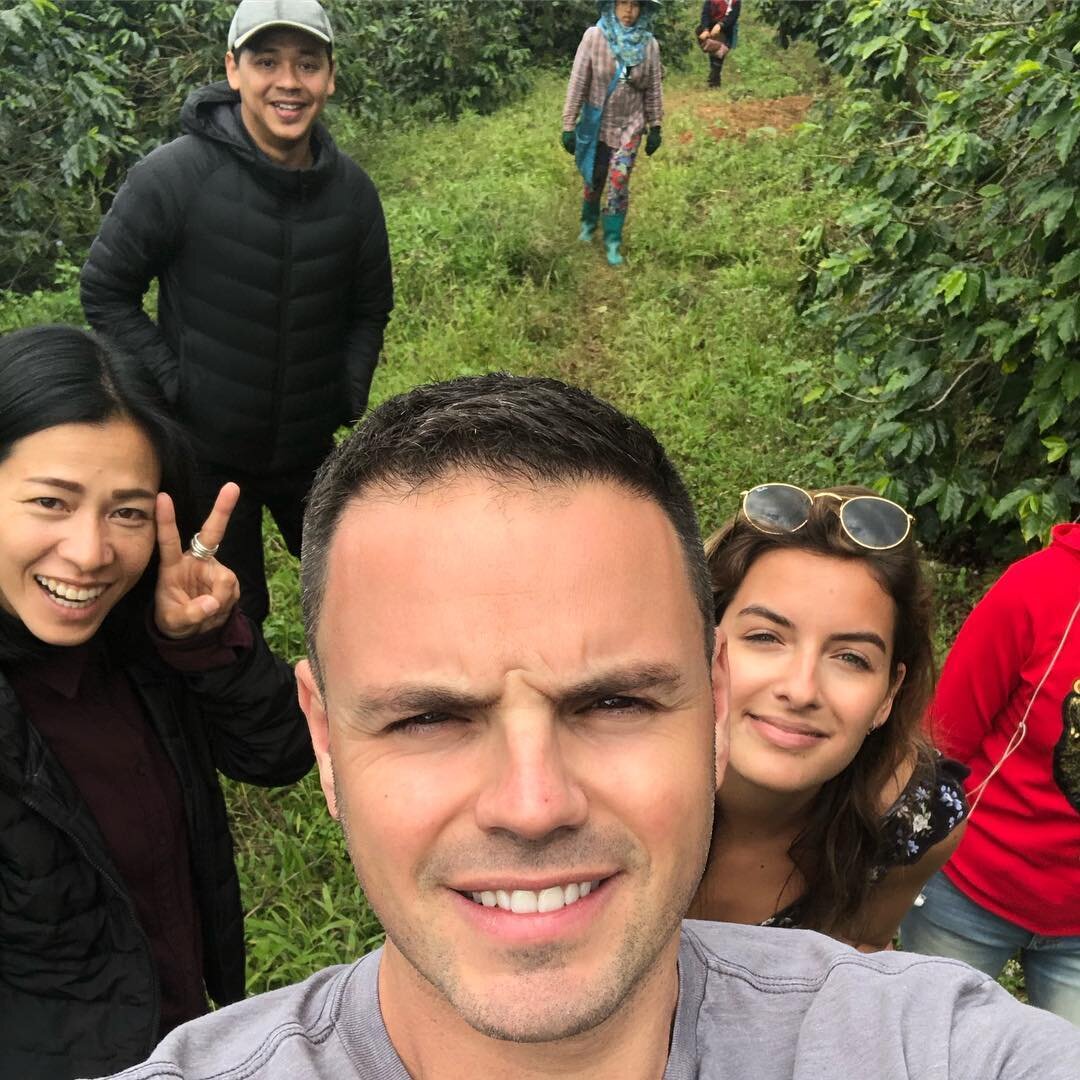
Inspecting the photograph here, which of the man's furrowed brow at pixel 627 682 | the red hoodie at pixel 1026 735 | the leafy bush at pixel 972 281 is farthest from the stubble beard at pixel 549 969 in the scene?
the leafy bush at pixel 972 281

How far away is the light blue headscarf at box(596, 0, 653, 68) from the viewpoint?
7.18 m

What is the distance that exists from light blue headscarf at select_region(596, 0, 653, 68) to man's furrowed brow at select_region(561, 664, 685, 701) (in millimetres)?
7165

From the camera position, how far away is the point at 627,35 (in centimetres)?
725

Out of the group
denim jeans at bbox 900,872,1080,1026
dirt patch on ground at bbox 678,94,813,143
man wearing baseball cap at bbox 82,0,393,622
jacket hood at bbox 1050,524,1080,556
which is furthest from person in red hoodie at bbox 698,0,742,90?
denim jeans at bbox 900,872,1080,1026

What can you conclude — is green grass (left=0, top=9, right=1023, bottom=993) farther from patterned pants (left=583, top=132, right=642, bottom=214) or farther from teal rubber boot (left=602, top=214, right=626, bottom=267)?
patterned pants (left=583, top=132, right=642, bottom=214)

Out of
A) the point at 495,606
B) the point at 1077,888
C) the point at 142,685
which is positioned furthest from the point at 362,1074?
the point at 1077,888

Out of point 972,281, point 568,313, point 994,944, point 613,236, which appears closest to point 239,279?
point 972,281

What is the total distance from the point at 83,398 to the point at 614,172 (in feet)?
20.8

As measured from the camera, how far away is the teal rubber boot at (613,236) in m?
7.71

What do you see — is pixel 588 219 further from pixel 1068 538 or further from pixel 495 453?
pixel 495 453

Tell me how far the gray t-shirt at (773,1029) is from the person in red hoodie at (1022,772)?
0.98 meters

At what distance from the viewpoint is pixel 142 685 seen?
72.2 inches

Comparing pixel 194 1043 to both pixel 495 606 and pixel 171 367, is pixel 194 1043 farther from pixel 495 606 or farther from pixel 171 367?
pixel 171 367

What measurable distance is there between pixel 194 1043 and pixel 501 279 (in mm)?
6620
